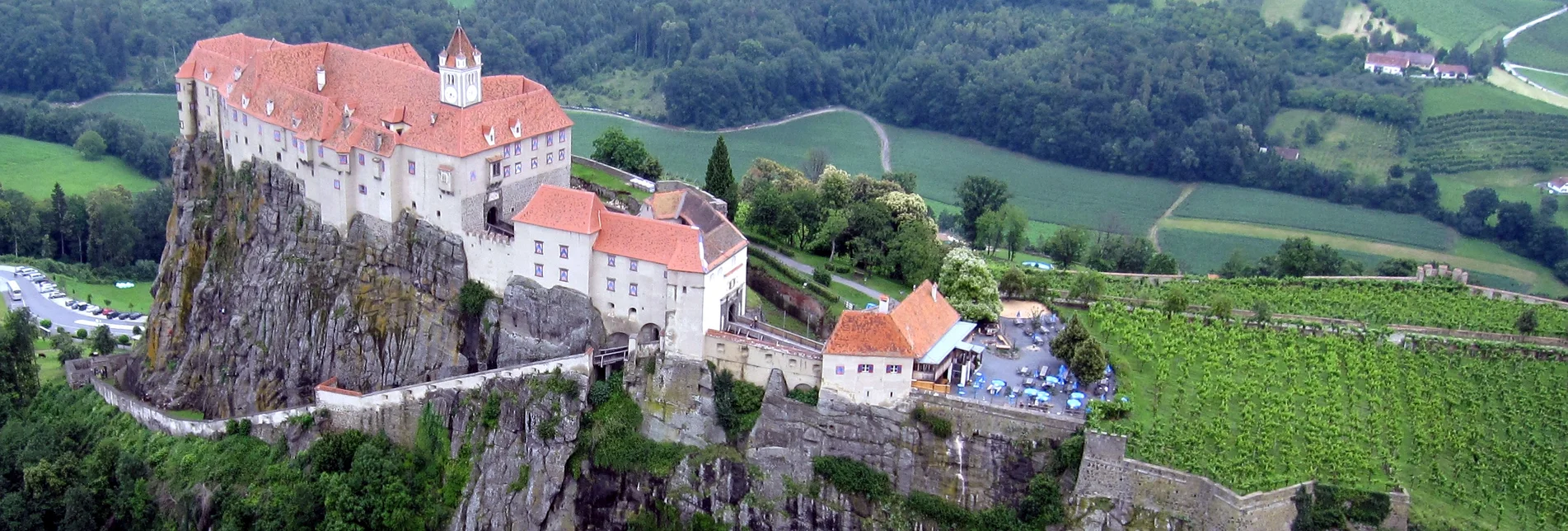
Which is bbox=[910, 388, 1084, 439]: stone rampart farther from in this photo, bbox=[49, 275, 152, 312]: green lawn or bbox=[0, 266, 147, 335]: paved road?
bbox=[49, 275, 152, 312]: green lawn

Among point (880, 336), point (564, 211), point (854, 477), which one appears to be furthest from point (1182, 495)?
point (564, 211)

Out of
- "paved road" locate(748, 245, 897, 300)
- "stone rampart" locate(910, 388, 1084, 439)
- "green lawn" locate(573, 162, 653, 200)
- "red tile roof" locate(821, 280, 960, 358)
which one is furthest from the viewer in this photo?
"green lawn" locate(573, 162, 653, 200)

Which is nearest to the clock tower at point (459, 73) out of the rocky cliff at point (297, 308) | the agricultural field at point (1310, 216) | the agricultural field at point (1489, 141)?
the rocky cliff at point (297, 308)

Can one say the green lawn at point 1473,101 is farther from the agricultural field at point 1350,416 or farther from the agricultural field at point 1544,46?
the agricultural field at point 1350,416

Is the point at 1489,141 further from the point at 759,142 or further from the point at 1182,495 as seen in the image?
the point at 1182,495

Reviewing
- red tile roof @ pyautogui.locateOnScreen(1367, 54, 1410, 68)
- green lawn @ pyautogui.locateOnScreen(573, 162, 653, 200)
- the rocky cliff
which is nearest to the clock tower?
the rocky cliff

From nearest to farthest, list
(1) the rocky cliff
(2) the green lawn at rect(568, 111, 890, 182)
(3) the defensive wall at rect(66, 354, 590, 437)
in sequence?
(3) the defensive wall at rect(66, 354, 590, 437) < (1) the rocky cliff < (2) the green lawn at rect(568, 111, 890, 182)
